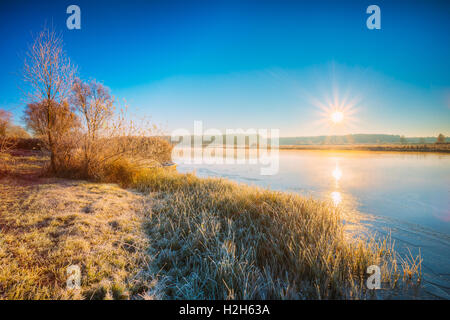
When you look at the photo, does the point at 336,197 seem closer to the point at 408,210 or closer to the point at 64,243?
the point at 408,210

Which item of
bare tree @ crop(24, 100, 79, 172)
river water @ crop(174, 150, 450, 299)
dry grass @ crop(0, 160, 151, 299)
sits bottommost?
river water @ crop(174, 150, 450, 299)

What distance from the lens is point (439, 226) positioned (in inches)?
159

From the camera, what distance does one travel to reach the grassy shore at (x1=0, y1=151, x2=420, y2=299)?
1.89 meters

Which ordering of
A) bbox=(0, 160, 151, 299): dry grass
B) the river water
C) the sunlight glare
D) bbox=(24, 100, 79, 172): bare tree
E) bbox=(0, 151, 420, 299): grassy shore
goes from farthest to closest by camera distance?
the sunlight glare
bbox=(24, 100, 79, 172): bare tree
the river water
bbox=(0, 151, 420, 299): grassy shore
bbox=(0, 160, 151, 299): dry grass

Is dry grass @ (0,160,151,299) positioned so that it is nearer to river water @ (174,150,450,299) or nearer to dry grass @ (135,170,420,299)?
dry grass @ (135,170,420,299)

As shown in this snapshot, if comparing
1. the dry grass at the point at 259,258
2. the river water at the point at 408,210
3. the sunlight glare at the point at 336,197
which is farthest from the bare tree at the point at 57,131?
the sunlight glare at the point at 336,197

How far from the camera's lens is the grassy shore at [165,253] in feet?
6.19

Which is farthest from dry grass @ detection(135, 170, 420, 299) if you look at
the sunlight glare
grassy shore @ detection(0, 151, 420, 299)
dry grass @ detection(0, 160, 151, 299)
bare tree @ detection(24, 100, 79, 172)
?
bare tree @ detection(24, 100, 79, 172)

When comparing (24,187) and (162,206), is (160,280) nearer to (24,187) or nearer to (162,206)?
(162,206)

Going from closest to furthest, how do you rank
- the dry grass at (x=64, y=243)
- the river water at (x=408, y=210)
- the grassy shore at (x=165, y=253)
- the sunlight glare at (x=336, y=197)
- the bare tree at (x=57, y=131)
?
the dry grass at (x=64, y=243)
the grassy shore at (x=165, y=253)
the river water at (x=408, y=210)
the bare tree at (x=57, y=131)
the sunlight glare at (x=336, y=197)

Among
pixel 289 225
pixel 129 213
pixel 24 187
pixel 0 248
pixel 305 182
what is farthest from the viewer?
pixel 305 182

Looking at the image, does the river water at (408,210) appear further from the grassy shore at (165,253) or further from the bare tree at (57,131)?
the bare tree at (57,131)
